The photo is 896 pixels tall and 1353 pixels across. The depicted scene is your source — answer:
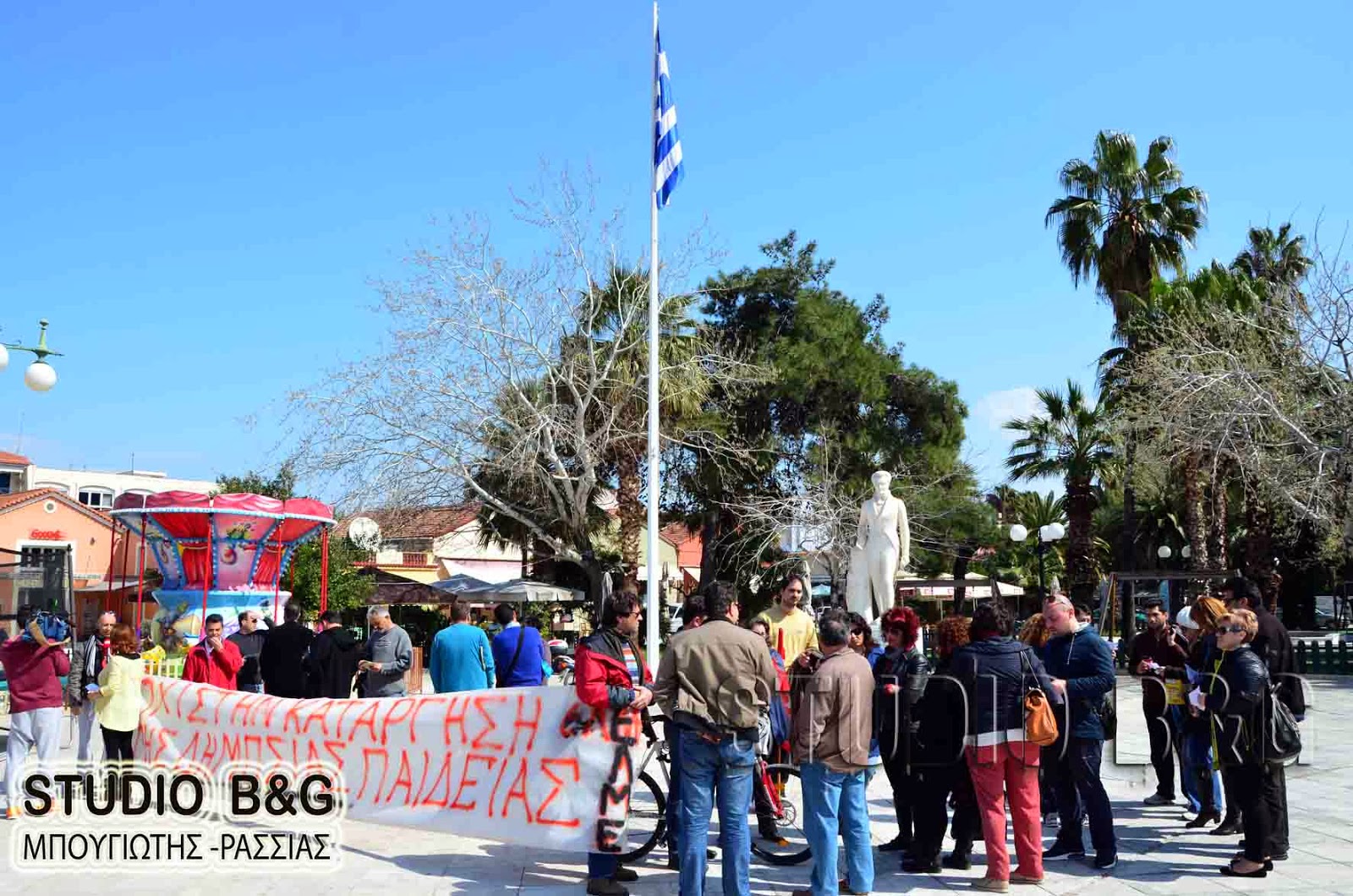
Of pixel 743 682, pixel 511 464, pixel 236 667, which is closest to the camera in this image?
pixel 743 682

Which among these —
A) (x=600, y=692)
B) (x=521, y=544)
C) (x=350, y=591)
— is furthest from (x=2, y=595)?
(x=600, y=692)

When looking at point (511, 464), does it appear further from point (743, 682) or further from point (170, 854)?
point (743, 682)

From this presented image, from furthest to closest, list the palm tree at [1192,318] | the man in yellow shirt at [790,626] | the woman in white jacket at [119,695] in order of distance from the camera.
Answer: the palm tree at [1192,318] → the man in yellow shirt at [790,626] → the woman in white jacket at [119,695]

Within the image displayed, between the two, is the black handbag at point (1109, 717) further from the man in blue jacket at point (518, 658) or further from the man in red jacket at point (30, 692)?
the man in red jacket at point (30, 692)

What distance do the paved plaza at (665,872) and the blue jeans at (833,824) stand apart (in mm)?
421

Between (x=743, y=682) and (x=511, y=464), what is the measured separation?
20.9m

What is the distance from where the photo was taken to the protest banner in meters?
7.15

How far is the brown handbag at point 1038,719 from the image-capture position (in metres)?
6.77

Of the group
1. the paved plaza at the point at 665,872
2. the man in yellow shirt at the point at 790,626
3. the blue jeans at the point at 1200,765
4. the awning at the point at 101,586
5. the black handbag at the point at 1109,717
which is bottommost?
the paved plaza at the point at 665,872

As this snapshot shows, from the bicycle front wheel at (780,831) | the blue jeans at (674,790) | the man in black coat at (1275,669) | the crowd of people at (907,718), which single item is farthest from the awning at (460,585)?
the man in black coat at (1275,669)

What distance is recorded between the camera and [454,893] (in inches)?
267

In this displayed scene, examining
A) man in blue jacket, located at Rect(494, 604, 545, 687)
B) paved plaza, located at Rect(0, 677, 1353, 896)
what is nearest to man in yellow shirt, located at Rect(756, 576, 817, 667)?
paved plaza, located at Rect(0, 677, 1353, 896)

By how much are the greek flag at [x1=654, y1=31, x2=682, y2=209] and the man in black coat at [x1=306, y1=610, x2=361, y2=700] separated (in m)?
8.48

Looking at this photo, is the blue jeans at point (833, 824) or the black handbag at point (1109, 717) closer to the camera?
the blue jeans at point (833, 824)
